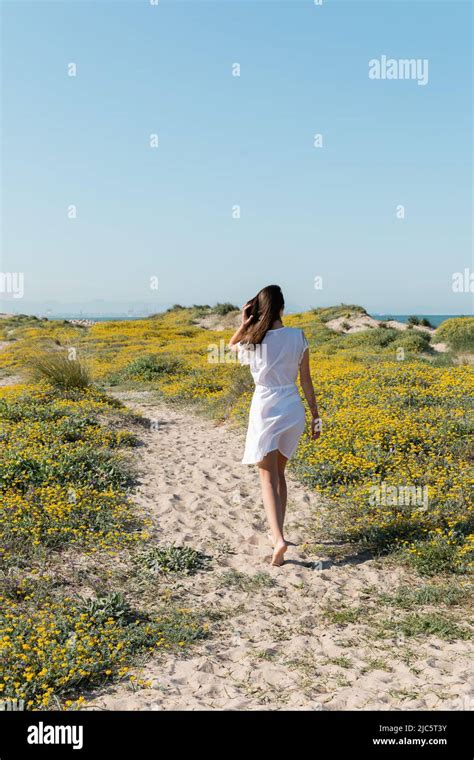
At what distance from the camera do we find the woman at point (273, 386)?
19.7 feet

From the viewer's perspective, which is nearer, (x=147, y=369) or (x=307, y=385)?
(x=307, y=385)

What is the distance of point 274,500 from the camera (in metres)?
6.16

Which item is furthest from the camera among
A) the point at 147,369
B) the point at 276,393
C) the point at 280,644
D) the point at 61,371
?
the point at 147,369

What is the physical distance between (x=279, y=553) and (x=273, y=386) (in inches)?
63.0

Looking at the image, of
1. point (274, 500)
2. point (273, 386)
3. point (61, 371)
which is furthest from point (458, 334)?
point (274, 500)

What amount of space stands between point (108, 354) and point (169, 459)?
15.1 meters

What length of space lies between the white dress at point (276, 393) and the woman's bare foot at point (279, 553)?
0.83 metres

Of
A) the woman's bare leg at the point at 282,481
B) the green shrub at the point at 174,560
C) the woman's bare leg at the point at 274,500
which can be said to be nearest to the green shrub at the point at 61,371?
the green shrub at the point at 174,560

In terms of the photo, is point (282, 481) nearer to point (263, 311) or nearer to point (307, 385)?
point (307, 385)

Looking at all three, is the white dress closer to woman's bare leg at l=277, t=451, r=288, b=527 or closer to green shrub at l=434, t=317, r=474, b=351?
woman's bare leg at l=277, t=451, r=288, b=527

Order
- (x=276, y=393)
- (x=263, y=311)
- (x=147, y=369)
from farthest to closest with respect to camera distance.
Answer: (x=147, y=369) → (x=276, y=393) → (x=263, y=311)
